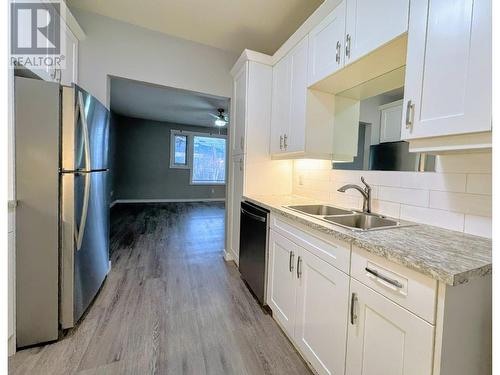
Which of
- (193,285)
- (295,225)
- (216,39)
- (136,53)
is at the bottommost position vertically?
(193,285)

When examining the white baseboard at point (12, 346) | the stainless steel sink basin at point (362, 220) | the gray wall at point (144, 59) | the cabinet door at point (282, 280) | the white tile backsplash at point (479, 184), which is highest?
the gray wall at point (144, 59)

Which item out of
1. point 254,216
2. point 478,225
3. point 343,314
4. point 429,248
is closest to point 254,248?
point 254,216

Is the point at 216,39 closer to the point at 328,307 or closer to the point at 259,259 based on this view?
the point at 259,259

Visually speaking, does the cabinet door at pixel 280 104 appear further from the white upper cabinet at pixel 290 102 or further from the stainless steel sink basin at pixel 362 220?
the stainless steel sink basin at pixel 362 220

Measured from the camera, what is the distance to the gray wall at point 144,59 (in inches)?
91.8

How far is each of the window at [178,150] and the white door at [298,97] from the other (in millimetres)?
5803

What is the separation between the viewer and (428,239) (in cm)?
103

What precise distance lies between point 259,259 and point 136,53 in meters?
2.59

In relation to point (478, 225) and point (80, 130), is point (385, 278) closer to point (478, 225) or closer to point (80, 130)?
point (478, 225)

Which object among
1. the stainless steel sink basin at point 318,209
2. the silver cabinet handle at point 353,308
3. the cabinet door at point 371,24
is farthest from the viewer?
the stainless steel sink basin at point 318,209

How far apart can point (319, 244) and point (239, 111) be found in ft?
6.18

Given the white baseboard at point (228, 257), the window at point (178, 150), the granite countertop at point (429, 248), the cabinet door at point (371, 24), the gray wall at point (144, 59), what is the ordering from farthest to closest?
1. the window at point (178, 150)
2. the white baseboard at point (228, 257)
3. the gray wall at point (144, 59)
4. the cabinet door at point (371, 24)
5. the granite countertop at point (429, 248)

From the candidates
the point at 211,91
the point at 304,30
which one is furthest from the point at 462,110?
the point at 211,91

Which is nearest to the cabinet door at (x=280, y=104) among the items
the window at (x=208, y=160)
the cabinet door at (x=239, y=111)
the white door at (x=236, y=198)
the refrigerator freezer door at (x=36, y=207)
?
the cabinet door at (x=239, y=111)
